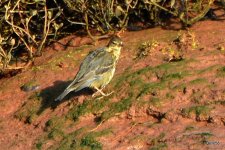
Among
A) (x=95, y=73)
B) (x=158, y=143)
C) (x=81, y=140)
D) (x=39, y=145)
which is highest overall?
(x=95, y=73)

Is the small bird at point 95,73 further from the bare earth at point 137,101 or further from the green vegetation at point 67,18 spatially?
the green vegetation at point 67,18

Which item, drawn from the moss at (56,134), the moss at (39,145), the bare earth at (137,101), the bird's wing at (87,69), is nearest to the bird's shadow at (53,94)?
the bare earth at (137,101)

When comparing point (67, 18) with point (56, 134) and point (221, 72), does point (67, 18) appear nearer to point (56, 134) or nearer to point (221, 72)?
point (56, 134)

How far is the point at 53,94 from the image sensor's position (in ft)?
32.3

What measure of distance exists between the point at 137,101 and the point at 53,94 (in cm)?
176

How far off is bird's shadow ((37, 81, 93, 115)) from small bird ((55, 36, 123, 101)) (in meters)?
0.23

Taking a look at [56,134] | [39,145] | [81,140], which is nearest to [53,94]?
[56,134]

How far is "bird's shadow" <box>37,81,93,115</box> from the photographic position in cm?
955

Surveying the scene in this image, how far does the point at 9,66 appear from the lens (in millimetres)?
10867

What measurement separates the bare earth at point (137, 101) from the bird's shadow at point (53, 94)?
0.7 inches

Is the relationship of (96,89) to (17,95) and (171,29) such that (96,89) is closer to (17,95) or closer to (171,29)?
(17,95)

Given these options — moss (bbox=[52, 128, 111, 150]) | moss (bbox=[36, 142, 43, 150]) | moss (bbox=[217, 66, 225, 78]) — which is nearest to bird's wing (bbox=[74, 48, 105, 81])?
moss (bbox=[52, 128, 111, 150])

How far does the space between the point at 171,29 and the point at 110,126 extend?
3.17 metres

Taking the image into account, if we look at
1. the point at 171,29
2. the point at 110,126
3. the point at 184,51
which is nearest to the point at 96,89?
the point at 110,126
